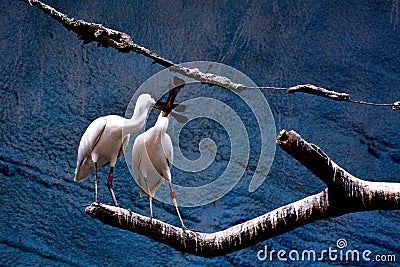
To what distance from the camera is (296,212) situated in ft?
4.71

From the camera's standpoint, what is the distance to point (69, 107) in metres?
2.78

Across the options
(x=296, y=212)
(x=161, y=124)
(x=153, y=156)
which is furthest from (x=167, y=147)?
(x=296, y=212)

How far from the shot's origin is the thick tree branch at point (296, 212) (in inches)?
52.2

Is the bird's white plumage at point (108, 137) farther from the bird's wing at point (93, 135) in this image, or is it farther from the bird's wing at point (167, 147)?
the bird's wing at point (167, 147)

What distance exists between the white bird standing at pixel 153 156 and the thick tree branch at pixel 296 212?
0.24 meters

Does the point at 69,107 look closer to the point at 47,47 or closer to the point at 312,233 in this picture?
the point at 47,47

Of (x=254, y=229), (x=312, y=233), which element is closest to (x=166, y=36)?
(x=312, y=233)

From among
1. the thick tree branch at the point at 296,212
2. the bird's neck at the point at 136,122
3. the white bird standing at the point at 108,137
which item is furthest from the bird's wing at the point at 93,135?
the thick tree branch at the point at 296,212

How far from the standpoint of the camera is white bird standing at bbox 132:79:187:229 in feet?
5.78

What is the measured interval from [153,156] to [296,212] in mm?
582

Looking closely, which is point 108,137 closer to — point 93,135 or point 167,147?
point 93,135

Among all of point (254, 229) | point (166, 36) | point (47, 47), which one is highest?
point (166, 36)

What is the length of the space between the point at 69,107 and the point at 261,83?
955 mm

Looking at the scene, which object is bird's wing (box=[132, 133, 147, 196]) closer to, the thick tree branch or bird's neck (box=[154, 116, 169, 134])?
bird's neck (box=[154, 116, 169, 134])
